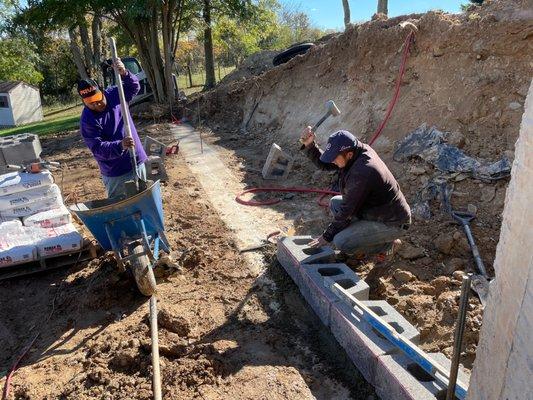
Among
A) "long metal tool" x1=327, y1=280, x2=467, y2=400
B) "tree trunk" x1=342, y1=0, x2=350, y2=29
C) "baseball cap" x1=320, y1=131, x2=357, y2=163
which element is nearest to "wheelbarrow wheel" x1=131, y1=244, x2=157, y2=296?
"long metal tool" x1=327, y1=280, x2=467, y2=400

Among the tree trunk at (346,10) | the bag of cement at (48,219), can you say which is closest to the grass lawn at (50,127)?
the tree trunk at (346,10)

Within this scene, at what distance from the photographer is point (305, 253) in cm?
448

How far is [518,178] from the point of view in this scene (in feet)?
4.95

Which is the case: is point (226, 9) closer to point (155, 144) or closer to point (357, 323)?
point (155, 144)

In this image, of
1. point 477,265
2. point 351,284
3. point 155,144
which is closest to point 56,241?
point 351,284

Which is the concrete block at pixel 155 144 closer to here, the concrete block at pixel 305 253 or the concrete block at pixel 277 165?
the concrete block at pixel 277 165

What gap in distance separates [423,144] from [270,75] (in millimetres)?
7016

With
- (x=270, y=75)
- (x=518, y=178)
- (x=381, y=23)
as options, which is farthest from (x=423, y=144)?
(x=270, y=75)

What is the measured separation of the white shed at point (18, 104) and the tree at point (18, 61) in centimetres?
335

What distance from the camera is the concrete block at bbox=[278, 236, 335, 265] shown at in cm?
436

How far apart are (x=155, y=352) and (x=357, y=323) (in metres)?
1.55

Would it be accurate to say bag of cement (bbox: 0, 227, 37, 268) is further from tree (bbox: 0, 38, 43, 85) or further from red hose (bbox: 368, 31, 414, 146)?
tree (bbox: 0, 38, 43, 85)

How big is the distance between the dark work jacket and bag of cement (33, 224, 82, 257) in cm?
281

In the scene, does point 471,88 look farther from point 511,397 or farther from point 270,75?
point 270,75
